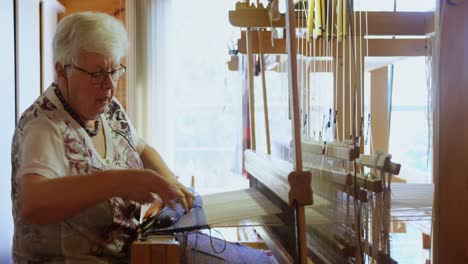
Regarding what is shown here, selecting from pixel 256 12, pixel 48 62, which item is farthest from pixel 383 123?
pixel 48 62

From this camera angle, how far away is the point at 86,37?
100cm

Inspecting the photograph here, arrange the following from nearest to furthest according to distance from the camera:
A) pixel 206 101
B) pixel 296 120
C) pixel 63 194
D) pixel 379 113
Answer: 1. pixel 63 194
2. pixel 296 120
3. pixel 379 113
4. pixel 206 101

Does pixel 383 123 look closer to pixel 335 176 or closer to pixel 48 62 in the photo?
pixel 335 176

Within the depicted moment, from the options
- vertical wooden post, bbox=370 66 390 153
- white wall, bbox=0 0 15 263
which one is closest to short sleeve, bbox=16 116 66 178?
white wall, bbox=0 0 15 263

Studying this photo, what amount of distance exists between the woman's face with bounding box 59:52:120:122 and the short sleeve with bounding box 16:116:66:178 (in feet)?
0.29

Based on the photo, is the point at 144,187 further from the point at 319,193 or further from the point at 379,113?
the point at 379,113

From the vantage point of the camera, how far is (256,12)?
5.69ft

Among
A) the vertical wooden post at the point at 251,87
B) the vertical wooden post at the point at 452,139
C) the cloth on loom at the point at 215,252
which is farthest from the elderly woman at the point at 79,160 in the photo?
the vertical wooden post at the point at 251,87

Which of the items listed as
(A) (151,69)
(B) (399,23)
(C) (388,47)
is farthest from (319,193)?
(A) (151,69)

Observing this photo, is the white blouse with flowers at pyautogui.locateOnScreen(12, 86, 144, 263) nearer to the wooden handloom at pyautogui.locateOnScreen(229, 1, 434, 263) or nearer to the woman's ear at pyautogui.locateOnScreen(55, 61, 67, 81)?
the woman's ear at pyautogui.locateOnScreen(55, 61, 67, 81)

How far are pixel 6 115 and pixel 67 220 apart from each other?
1.07 m

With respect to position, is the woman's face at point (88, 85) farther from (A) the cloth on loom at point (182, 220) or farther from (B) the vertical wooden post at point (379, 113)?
(B) the vertical wooden post at point (379, 113)

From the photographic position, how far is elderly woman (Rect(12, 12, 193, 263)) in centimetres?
88

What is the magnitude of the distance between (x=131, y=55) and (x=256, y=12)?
2.10 metres
